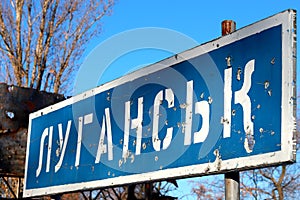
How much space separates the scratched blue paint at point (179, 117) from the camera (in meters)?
2.35

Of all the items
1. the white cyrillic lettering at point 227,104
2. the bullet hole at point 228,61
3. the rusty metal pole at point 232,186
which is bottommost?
the rusty metal pole at point 232,186

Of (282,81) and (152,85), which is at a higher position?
(152,85)

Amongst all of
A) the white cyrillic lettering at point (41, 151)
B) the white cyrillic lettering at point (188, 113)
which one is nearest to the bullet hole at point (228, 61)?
the white cyrillic lettering at point (188, 113)

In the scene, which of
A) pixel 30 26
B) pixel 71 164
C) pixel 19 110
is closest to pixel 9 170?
pixel 19 110

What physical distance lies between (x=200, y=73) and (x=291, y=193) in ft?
59.8

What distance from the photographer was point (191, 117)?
9.07ft

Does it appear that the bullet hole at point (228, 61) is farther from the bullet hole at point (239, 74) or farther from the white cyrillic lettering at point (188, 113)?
the white cyrillic lettering at point (188, 113)

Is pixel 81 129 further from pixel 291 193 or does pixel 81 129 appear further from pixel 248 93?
pixel 291 193

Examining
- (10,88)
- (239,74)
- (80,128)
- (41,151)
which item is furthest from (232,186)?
(10,88)

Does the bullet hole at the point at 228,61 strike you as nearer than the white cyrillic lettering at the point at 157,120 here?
Yes

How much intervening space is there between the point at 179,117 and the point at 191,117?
10 cm

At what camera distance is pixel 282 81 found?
2.28 meters

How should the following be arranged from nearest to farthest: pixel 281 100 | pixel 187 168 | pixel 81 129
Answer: pixel 281 100 → pixel 187 168 → pixel 81 129

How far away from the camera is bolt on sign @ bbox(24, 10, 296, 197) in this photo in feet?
7.60
